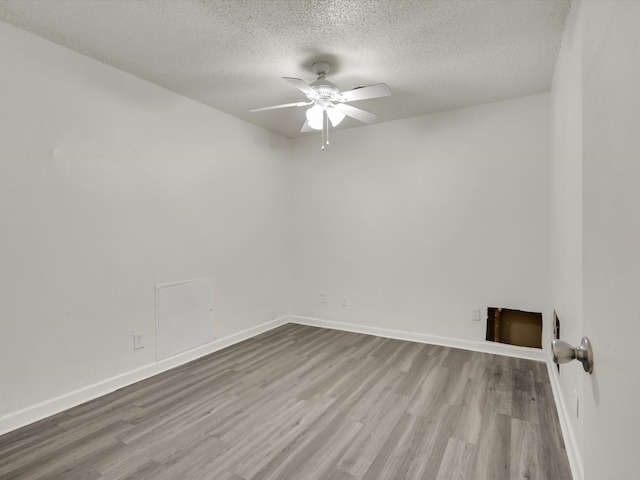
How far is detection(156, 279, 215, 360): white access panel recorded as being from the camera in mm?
3008

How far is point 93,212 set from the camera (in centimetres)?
253

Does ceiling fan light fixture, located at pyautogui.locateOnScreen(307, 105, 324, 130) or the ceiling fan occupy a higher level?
the ceiling fan

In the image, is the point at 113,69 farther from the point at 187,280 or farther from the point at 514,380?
the point at 514,380

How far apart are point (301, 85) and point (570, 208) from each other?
180cm

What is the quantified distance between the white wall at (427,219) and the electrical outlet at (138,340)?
2114 mm

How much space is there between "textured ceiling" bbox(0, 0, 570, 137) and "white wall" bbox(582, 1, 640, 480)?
1557mm

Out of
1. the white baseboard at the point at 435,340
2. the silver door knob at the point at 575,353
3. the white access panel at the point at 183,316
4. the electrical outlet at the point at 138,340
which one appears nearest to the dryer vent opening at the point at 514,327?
the white baseboard at the point at 435,340

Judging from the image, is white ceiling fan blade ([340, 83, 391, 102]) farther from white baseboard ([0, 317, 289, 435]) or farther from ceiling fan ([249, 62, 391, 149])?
white baseboard ([0, 317, 289, 435])

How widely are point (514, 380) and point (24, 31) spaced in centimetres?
426

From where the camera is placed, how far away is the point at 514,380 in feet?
9.11

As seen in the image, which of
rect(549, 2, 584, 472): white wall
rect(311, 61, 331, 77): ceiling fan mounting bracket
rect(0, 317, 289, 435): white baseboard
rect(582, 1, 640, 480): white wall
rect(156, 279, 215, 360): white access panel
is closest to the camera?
rect(582, 1, 640, 480): white wall

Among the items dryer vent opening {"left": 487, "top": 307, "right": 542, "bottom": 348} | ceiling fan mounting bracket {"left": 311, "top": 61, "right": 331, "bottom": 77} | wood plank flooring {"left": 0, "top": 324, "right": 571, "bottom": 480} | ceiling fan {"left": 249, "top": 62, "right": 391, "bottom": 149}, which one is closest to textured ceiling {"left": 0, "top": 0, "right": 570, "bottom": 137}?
ceiling fan mounting bracket {"left": 311, "top": 61, "right": 331, "bottom": 77}

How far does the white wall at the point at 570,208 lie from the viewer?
167 cm

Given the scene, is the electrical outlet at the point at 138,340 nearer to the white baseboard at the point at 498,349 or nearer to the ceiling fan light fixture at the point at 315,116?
the white baseboard at the point at 498,349
